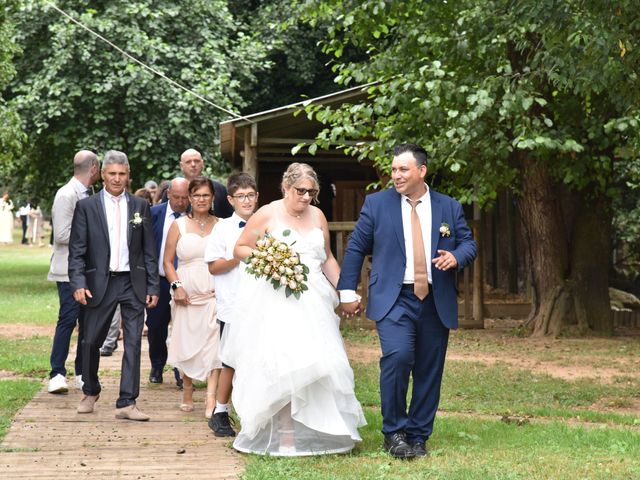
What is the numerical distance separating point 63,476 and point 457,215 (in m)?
3.12

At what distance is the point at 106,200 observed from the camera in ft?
32.8

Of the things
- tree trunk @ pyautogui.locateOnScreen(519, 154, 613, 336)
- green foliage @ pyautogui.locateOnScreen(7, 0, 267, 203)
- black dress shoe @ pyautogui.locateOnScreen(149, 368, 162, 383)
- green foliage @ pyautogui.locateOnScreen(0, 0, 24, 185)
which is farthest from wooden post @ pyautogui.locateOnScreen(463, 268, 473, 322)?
green foliage @ pyautogui.locateOnScreen(0, 0, 24, 185)

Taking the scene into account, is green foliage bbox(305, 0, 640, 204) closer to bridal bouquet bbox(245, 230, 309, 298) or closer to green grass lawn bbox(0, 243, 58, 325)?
bridal bouquet bbox(245, 230, 309, 298)

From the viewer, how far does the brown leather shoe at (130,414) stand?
384 inches

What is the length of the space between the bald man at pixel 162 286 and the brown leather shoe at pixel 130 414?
204 cm

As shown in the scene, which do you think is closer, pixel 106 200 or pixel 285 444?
pixel 285 444

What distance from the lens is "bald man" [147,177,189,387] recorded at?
11750 millimetres

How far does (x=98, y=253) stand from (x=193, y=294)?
107cm

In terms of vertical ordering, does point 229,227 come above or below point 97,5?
below

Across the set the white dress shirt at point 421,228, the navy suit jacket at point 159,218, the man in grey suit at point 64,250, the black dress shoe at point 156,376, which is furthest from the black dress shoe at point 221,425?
the navy suit jacket at point 159,218

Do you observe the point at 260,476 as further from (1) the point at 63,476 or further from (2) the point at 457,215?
(2) the point at 457,215

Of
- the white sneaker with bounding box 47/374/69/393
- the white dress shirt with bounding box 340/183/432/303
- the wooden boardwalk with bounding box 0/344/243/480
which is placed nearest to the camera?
the wooden boardwalk with bounding box 0/344/243/480

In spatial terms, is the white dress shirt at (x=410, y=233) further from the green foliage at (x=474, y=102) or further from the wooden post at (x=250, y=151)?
the wooden post at (x=250, y=151)

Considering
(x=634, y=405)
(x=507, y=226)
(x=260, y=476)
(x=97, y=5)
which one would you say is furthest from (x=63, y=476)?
(x=97, y=5)
